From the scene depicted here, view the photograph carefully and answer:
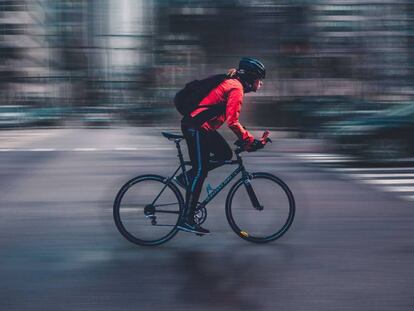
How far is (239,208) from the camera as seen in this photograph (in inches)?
299

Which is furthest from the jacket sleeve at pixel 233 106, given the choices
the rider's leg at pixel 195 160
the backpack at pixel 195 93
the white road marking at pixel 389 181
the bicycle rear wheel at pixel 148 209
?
the white road marking at pixel 389 181

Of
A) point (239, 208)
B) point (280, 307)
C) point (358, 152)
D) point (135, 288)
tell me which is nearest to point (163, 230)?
point (239, 208)

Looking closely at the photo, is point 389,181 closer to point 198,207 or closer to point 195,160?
point 198,207

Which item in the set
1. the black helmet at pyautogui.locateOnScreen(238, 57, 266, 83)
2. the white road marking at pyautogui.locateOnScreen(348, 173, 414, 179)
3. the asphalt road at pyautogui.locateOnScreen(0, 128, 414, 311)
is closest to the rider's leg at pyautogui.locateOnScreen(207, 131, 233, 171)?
the black helmet at pyautogui.locateOnScreen(238, 57, 266, 83)

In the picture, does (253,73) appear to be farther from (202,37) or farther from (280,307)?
(202,37)

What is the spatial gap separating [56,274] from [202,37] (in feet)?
105

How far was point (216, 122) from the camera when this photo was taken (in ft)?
23.9

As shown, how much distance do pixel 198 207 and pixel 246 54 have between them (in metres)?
28.9

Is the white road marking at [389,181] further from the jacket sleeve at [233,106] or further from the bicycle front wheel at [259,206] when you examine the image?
the jacket sleeve at [233,106]

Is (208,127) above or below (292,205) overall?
above

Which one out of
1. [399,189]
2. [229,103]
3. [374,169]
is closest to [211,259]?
[229,103]

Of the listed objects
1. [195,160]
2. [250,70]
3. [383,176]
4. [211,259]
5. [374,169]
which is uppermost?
[250,70]

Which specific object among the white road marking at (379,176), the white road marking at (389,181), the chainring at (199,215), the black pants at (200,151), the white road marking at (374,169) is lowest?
the white road marking at (374,169)

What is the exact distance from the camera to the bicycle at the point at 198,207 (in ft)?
24.4
